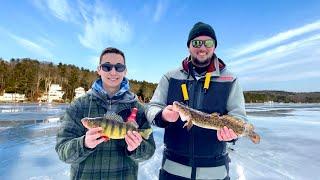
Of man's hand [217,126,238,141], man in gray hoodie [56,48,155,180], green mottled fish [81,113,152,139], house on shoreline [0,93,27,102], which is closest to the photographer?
green mottled fish [81,113,152,139]

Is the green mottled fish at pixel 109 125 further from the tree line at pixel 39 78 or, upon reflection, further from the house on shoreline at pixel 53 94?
the house on shoreline at pixel 53 94

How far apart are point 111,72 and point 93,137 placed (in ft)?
2.49

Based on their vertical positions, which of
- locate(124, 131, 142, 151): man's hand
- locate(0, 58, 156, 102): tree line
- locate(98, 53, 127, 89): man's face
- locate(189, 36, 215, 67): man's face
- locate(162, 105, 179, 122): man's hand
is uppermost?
locate(0, 58, 156, 102): tree line

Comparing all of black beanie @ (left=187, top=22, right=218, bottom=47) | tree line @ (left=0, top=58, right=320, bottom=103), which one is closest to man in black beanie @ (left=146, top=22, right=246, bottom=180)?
black beanie @ (left=187, top=22, right=218, bottom=47)

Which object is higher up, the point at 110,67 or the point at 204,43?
the point at 204,43

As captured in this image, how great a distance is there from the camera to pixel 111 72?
3.31 metres

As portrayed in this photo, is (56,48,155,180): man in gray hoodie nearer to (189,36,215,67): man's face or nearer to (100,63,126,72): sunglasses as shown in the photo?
(100,63,126,72): sunglasses

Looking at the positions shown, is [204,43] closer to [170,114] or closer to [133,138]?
[170,114]

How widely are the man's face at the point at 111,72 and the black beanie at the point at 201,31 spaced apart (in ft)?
2.66

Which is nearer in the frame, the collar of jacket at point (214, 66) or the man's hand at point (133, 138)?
the man's hand at point (133, 138)

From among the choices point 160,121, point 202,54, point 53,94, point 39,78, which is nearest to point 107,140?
point 160,121

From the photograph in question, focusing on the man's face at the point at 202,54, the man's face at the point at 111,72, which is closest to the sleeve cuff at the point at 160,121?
the man's face at the point at 111,72

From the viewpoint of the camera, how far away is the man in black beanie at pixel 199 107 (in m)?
3.48

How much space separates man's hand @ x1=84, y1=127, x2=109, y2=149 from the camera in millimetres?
2746
